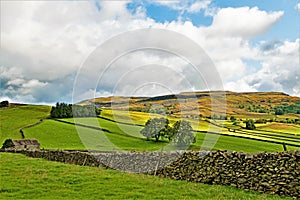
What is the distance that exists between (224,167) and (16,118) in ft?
284

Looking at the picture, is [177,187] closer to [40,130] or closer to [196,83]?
[196,83]

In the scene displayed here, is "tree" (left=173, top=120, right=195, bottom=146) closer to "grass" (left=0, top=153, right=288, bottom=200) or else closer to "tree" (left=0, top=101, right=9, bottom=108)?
"grass" (left=0, top=153, right=288, bottom=200)

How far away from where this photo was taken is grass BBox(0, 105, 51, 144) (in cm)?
7407

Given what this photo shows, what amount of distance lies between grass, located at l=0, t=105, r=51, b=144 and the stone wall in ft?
178

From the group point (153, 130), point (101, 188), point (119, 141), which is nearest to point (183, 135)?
point (153, 130)

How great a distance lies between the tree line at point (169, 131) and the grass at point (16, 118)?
2713 cm

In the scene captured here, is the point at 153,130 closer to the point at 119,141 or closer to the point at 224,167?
the point at 119,141

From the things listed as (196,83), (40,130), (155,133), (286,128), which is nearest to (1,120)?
(40,130)

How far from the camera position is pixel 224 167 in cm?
1595

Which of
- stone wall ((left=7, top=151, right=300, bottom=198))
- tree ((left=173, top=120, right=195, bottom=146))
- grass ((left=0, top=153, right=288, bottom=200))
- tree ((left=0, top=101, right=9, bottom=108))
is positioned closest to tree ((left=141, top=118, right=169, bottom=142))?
tree ((left=173, top=120, right=195, bottom=146))

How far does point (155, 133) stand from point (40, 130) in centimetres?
2800

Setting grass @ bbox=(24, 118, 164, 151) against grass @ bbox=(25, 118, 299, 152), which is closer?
grass @ bbox=(24, 118, 164, 151)

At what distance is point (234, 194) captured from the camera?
44.0 ft

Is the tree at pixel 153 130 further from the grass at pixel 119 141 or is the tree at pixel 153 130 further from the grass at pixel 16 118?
the grass at pixel 16 118
